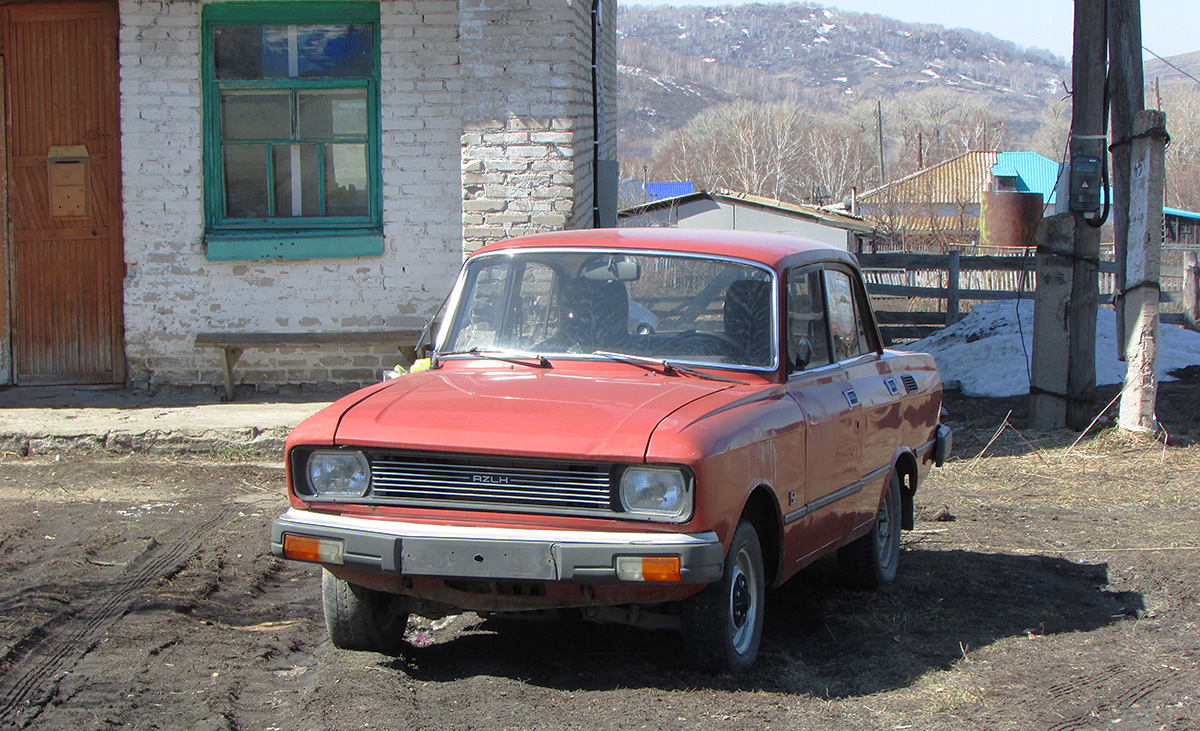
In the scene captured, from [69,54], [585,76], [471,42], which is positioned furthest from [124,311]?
[585,76]

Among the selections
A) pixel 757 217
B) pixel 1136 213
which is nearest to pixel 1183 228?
pixel 757 217

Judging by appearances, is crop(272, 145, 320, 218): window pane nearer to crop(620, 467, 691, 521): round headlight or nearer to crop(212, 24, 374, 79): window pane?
crop(212, 24, 374, 79): window pane

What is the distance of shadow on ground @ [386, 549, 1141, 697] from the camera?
414 centimetres

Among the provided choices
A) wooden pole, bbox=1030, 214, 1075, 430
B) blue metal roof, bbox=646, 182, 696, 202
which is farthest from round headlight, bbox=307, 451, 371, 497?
blue metal roof, bbox=646, 182, 696, 202

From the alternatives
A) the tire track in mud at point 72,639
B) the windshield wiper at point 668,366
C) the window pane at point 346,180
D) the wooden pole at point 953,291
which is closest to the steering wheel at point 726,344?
the windshield wiper at point 668,366

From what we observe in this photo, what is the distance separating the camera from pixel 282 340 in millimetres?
9188

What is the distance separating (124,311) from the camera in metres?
9.45

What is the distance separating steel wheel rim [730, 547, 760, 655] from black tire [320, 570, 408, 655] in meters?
1.22

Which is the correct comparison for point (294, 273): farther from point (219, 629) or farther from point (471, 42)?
point (219, 629)

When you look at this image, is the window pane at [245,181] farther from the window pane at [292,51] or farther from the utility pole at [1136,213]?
the utility pole at [1136,213]

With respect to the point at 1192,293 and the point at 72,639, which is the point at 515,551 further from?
the point at 1192,293

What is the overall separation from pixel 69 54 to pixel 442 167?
3144 mm

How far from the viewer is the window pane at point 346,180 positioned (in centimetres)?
960

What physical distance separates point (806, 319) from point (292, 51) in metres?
6.13
